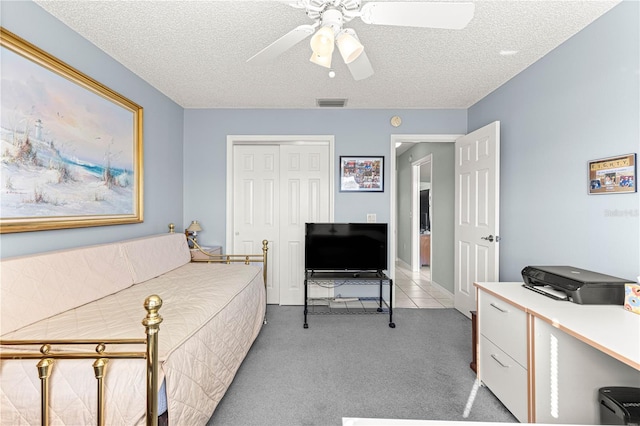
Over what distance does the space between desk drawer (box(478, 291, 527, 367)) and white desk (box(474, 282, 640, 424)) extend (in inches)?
1.9

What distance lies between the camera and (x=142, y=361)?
121cm

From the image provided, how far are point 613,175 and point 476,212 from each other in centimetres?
146

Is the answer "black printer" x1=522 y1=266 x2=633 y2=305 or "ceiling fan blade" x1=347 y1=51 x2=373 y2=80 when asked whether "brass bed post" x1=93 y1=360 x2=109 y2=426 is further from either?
"black printer" x1=522 y1=266 x2=633 y2=305

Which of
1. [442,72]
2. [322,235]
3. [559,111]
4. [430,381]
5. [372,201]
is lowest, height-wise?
[430,381]

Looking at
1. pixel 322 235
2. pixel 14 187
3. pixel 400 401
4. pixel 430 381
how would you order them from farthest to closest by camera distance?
pixel 322 235 < pixel 430 381 < pixel 400 401 < pixel 14 187

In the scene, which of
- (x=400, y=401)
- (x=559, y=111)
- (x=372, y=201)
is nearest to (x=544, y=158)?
(x=559, y=111)

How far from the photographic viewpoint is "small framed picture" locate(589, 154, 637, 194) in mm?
1755

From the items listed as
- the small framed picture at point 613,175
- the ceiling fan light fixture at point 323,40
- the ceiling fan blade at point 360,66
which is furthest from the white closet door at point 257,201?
the small framed picture at point 613,175

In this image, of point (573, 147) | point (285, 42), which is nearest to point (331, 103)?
point (285, 42)

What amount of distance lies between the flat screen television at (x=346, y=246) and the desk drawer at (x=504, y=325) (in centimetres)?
151

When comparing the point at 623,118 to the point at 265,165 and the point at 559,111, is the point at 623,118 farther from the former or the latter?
the point at 265,165

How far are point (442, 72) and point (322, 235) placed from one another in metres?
2.16

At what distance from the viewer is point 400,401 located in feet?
6.48

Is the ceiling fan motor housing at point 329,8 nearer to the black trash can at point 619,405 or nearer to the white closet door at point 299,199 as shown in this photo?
the black trash can at point 619,405
